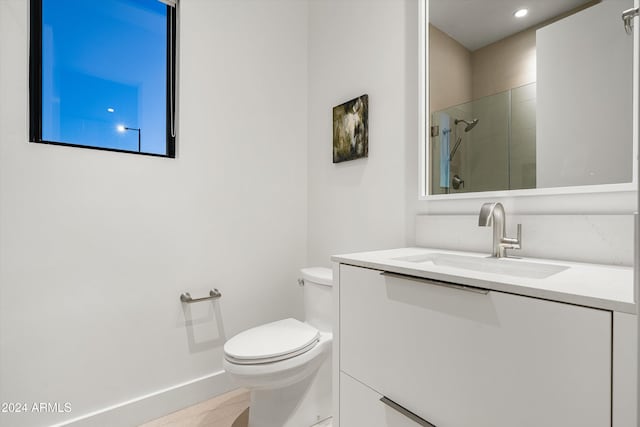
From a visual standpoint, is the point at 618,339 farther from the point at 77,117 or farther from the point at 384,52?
the point at 77,117

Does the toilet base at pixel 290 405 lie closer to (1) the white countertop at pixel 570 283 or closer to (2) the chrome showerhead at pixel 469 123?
(1) the white countertop at pixel 570 283

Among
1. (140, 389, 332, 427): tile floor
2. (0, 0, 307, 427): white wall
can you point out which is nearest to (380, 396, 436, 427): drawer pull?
(140, 389, 332, 427): tile floor

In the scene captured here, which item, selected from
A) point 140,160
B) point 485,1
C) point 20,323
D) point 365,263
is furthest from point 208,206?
point 485,1

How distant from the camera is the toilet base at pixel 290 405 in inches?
53.6

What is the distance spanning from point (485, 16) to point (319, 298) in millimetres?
1462

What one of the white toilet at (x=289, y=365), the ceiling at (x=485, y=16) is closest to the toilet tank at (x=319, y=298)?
the white toilet at (x=289, y=365)

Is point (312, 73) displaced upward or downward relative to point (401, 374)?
upward

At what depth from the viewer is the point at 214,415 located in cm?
154

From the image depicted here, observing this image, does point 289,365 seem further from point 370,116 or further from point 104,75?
point 104,75

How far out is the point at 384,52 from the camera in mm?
1563

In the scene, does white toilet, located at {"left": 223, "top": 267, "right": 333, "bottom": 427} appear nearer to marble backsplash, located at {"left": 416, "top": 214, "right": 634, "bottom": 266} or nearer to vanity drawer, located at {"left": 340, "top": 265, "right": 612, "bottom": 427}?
vanity drawer, located at {"left": 340, "top": 265, "right": 612, "bottom": 427}

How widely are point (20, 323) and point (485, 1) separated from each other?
231 centimetres

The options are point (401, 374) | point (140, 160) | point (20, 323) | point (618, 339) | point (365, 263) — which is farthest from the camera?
point (140, 160)

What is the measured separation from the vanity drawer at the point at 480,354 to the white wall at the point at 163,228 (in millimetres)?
1006
